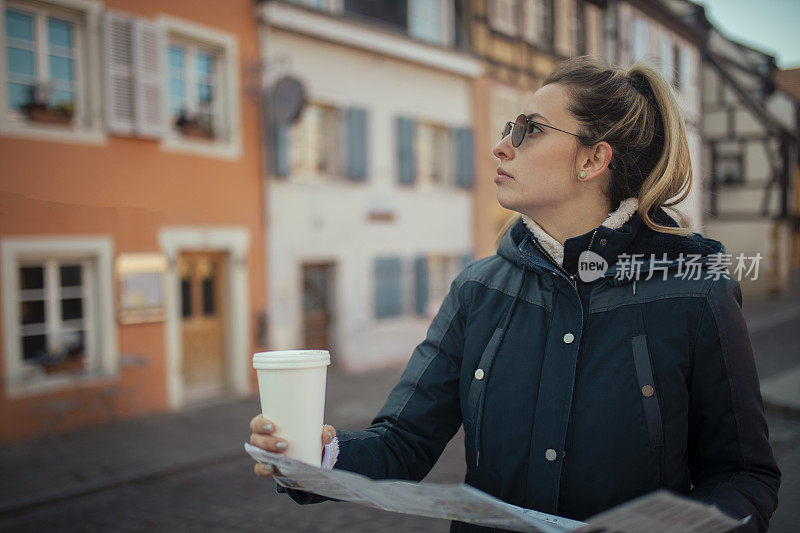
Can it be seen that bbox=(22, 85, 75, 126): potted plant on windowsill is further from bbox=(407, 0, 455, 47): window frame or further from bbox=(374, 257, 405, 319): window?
bbox=(407, 0, 455, 47): window frame

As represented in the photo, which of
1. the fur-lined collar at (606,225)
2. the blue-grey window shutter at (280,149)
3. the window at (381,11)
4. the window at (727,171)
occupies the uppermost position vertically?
the window at (381,11)

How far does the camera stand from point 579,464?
4.43 feet

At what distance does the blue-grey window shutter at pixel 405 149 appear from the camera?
1184 centimetres

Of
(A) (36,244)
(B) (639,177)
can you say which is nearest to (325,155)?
(A) (36,244)

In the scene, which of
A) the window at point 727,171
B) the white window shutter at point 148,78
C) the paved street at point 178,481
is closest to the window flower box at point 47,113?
the white window shutter at point 148,78

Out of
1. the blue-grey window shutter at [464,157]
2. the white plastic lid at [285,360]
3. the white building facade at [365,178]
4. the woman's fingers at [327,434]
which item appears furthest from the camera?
the blue-grey window shutter at [464,157]

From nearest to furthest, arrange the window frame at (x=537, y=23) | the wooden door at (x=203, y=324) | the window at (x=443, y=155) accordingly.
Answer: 1. the wooden door at (x=203, y=324)
2. the window at (x=443, y=155)
3. the window frame at (x=537, y=23)

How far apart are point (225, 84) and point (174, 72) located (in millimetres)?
747

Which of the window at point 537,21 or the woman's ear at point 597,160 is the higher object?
the window at point 537,21

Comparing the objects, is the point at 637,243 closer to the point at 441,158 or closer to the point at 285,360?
the point at 285,360

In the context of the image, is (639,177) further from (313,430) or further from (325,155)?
(325,155)

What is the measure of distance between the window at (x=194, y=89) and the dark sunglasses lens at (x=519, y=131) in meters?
8.15

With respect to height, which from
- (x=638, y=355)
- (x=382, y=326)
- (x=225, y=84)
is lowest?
(x=382, y=326)

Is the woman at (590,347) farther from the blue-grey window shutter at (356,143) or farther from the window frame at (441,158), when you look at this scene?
the window frame at (441,158)
